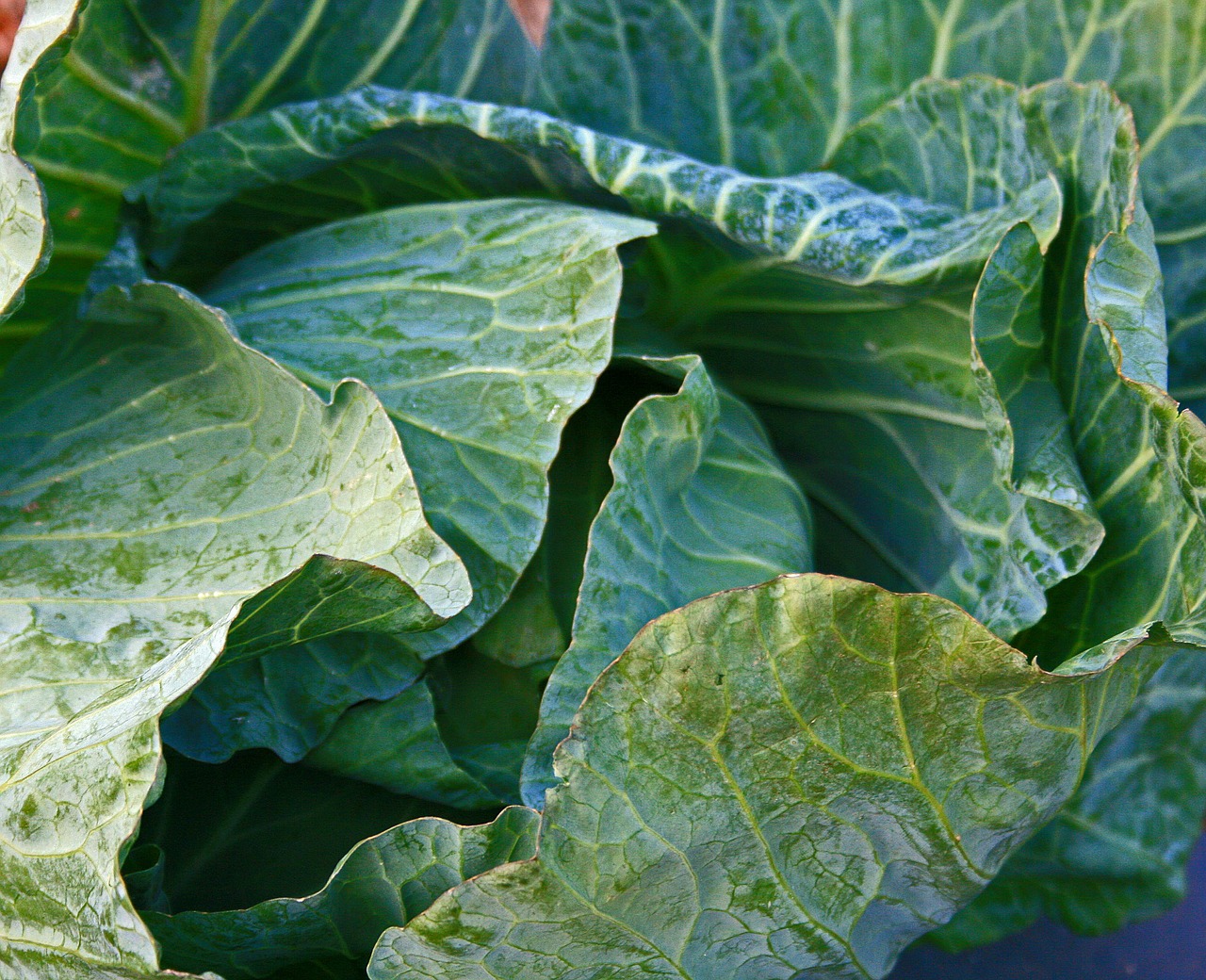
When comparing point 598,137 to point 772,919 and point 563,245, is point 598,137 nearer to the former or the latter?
point 563,245

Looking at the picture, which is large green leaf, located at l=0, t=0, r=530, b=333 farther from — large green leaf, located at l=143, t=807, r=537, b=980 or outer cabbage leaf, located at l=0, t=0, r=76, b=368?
large green leaf, located at l=143, t=807, r=537, b=980

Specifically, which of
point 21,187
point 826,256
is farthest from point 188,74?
point 826,256

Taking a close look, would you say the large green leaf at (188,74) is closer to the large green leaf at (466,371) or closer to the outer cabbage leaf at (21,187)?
the outer cabbage leaf at (21,187)

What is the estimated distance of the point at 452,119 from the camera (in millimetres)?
1185

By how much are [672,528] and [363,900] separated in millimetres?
464

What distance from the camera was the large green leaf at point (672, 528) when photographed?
1.00 metres

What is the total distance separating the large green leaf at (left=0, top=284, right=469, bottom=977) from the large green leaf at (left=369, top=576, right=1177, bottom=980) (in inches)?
8.9

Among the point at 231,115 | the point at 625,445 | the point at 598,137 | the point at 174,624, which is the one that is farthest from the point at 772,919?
the point at 231,115

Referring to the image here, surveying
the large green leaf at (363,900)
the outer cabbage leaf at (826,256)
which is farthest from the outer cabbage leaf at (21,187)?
the large green leaf at (363,900)

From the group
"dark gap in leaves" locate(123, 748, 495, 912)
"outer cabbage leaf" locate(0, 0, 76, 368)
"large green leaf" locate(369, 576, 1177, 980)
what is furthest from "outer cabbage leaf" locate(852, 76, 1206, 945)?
"outer cabbage leaf" locate(0, 0, 76, 368)

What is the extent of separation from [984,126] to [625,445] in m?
0.62

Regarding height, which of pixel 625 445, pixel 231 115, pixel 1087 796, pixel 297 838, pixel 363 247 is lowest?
pixel 1087 796

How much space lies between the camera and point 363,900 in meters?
0.98

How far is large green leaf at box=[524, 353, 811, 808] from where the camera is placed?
100 cm
